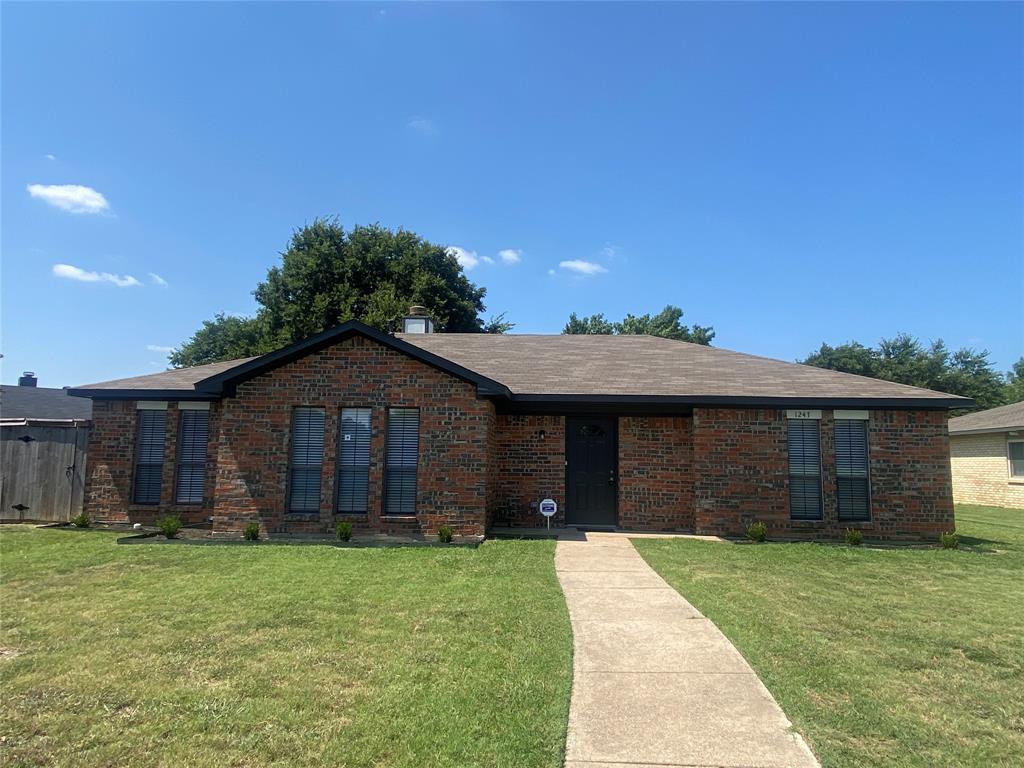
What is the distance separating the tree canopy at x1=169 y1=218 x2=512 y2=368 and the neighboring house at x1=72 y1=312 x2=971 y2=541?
61.1ft

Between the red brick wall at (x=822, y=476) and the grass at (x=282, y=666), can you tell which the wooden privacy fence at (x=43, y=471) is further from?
the red brick wall at (x=822, y=476)

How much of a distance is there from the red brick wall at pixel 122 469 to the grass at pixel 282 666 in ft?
12.8

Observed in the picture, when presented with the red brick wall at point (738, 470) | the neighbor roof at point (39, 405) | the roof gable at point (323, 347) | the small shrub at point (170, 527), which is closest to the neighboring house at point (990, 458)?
the red brick wall at point (738, 470)

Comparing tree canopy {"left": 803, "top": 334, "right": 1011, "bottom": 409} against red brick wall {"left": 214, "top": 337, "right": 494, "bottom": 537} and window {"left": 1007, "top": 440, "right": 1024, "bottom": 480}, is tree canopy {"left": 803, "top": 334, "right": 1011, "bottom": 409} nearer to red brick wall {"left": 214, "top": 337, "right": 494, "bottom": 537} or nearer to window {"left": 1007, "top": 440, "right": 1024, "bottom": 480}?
window {"left": 1007, "top": 440, "right": 1024, "bottom": 480}

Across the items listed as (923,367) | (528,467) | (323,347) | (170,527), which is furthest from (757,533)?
(923,367)

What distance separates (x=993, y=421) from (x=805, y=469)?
1324cm

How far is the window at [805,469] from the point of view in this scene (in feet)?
37.1

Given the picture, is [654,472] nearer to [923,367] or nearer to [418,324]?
[418,324]

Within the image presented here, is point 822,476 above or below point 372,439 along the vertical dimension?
below

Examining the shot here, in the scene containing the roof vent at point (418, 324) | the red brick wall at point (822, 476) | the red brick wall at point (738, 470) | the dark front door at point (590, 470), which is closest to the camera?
the red brick wall at point (822, 476)

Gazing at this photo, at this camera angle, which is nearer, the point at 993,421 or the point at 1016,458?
the point at 1016,458

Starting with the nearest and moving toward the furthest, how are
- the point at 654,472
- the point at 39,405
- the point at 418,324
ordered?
the point at 654,472 → the point at 418,324 → the point at 39,405

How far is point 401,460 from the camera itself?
10.6 metres

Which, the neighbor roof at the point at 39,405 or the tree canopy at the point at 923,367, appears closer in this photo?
the neighbor roof at the point at 39,405
